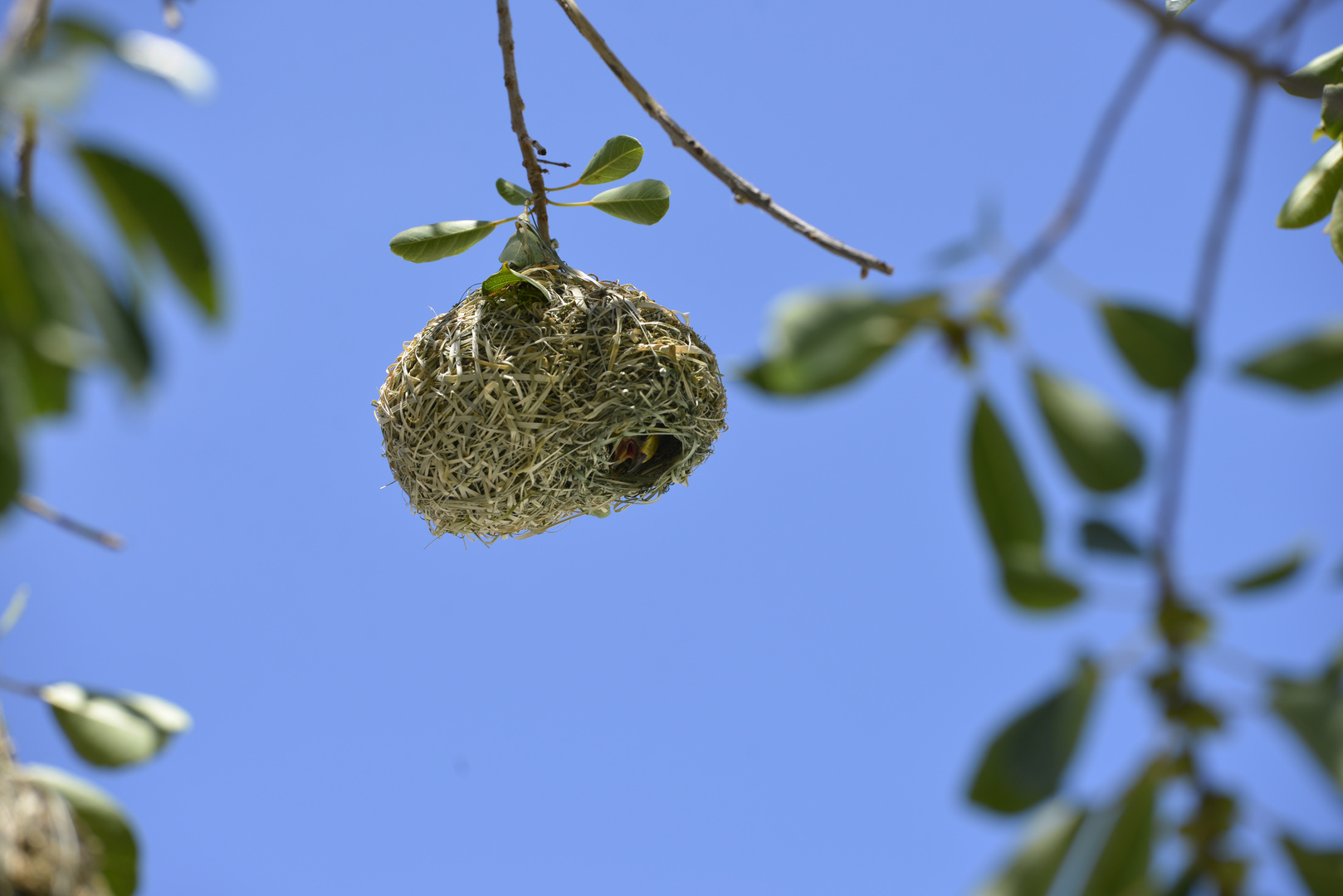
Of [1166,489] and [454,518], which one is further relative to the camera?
[454,518]

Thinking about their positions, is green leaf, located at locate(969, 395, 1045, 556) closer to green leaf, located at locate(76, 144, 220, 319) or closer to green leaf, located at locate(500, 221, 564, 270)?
green leaf, located at locate(76, 144, 220, 319)

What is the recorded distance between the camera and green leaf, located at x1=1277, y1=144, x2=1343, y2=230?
96 cm

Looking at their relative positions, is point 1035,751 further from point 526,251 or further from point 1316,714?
point 526,251

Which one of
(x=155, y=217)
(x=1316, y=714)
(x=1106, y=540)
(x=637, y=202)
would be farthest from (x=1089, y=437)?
(x=637, y=202)

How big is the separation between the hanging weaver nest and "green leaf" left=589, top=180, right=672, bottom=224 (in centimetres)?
13

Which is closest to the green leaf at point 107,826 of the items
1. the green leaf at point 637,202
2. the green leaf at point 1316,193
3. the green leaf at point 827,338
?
the green leaf at point 827,338

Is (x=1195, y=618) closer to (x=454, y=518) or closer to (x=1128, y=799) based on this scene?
(x=1128, y=799)

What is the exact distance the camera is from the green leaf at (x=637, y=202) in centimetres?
151

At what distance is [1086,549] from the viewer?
1.33 ft

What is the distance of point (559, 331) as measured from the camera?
1348 mm

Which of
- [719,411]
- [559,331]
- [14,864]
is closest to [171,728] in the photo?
[14,864]

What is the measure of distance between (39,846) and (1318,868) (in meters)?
0.71

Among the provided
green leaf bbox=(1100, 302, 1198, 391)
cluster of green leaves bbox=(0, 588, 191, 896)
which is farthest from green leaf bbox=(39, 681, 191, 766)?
green leaf bbox=(1100, 302, 1198, 391)

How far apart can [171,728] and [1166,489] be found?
2.36 ft
